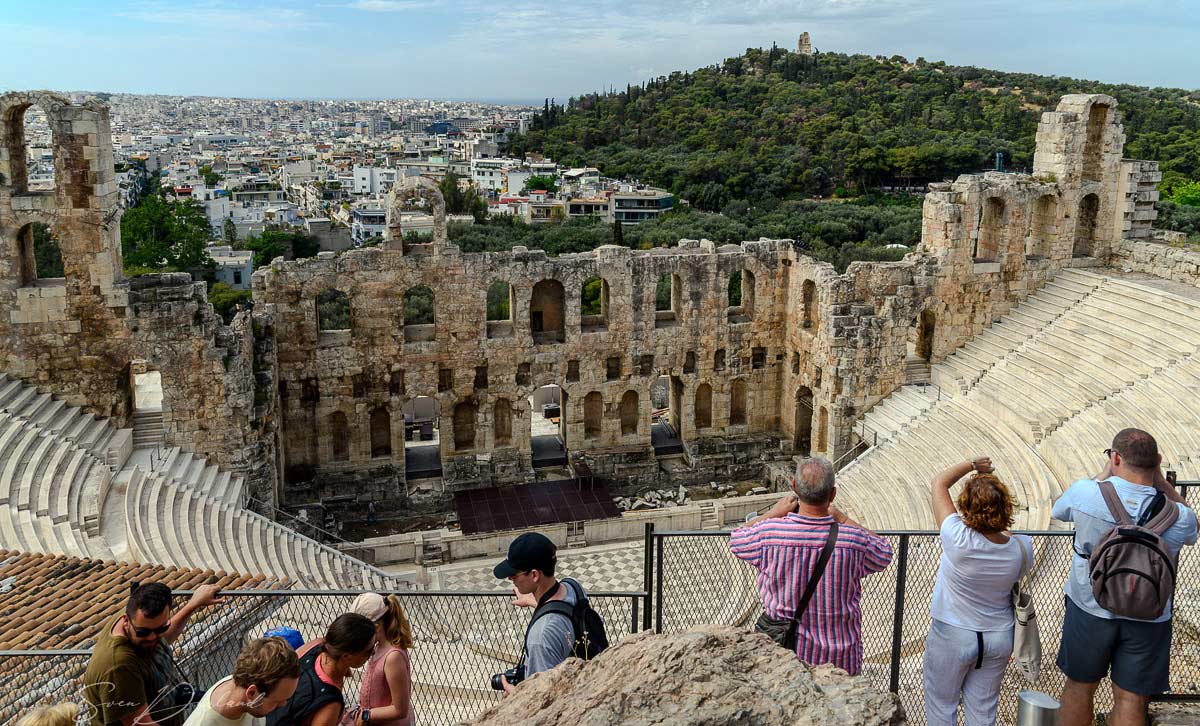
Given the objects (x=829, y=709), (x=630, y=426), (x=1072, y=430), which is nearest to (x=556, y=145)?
(x=630, y=426)

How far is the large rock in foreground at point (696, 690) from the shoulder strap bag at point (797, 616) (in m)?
1.16

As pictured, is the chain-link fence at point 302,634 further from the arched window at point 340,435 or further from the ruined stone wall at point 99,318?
the arched window at point 340,435

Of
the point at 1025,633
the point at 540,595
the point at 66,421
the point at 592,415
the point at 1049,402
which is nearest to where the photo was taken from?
the point at 540,595

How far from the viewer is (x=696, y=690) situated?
5.23 m

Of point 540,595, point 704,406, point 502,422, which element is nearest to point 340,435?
point 502,422

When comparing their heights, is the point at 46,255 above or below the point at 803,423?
above

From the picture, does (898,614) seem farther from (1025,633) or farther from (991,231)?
(991,231)

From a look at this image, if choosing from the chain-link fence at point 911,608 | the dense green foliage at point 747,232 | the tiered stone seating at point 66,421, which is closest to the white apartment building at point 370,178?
the dense green foliage at point 747,232

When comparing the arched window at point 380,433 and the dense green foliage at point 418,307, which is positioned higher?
the dense green foliage at point 418,307

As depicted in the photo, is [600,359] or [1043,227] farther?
[1043,227]

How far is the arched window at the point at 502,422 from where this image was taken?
27094 mm

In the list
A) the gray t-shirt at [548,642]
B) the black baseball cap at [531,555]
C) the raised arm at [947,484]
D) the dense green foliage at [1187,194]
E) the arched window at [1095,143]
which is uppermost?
the arched window at [1095,143]

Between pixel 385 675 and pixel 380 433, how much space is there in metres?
20.4

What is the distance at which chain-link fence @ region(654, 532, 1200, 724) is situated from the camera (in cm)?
867
